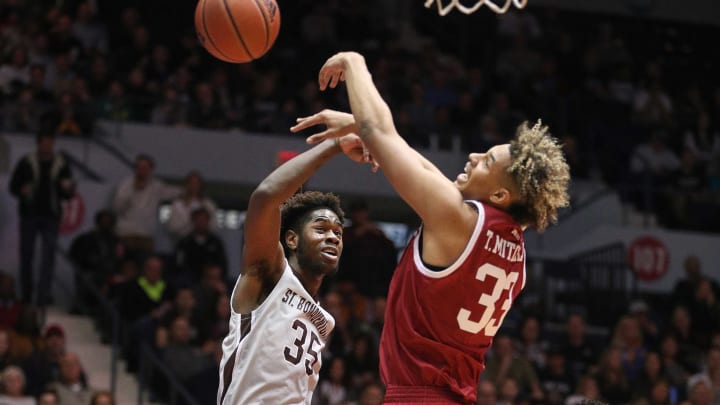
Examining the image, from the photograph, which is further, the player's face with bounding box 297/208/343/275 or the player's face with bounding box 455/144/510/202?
the player's face with bounding box 297/208/343/275

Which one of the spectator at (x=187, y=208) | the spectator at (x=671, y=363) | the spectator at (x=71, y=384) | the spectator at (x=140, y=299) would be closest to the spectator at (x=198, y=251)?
the spectator at (x=187, y=208)

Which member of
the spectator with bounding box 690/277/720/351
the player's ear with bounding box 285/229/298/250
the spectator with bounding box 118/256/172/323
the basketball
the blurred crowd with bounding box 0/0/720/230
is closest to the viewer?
the player's ear with bounding box 285/229/298/250

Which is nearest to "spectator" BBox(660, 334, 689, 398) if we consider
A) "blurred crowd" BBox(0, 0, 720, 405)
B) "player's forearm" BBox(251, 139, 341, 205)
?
"blurred crowd" BBox(0, 0, 720, 405)

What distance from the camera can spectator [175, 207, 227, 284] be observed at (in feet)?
45.0

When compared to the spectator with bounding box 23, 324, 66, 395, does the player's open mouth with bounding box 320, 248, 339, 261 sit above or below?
above

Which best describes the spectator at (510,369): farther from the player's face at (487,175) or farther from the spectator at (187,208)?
the player's face at (487,175)

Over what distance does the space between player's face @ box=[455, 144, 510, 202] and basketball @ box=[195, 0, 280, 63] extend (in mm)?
1902

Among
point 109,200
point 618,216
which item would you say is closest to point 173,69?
point 109,200

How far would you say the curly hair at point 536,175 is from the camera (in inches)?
182

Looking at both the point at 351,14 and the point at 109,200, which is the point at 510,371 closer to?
the point at 109,200

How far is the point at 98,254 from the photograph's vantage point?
13938mm

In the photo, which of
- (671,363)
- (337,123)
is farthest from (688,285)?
(337,123)

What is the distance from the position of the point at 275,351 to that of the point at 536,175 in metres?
1.45

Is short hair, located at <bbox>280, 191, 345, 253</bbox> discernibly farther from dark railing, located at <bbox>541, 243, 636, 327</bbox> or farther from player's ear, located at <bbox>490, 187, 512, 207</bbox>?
dark railing, located at <bbox>541, 243, 636, 327</bbox>
